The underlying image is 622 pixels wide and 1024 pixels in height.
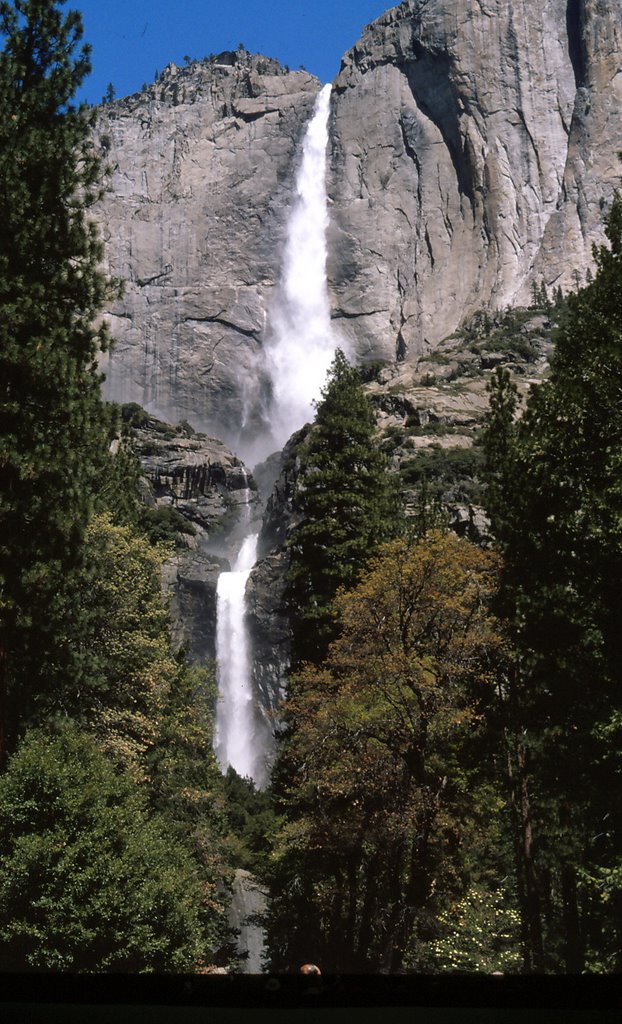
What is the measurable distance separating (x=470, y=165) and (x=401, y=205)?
10.7m

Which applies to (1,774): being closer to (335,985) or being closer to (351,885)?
(351,885)

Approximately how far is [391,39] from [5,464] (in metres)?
146

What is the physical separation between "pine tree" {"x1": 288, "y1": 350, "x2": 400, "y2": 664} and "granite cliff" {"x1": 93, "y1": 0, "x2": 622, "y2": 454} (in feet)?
334

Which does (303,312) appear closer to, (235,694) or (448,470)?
(448,470)

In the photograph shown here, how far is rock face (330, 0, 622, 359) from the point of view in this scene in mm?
129625

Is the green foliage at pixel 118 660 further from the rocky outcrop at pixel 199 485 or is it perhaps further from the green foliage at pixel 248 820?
the rocky outcrop at pixel 199 485

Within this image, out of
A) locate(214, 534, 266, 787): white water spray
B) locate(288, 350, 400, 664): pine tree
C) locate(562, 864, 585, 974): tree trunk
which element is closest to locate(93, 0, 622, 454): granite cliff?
locate(214, 534, 266, 787): white water spray

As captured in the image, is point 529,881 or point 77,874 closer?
point 77,874

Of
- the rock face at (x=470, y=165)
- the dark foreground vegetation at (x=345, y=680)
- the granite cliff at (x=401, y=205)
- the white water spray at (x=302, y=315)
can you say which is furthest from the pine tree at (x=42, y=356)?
the rock face at (x=470, y=165)

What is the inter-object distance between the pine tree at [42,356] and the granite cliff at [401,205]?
111m

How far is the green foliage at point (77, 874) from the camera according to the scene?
14.1m

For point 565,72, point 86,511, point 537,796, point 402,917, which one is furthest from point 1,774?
point 565,72

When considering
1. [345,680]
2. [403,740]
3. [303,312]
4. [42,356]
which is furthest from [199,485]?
[42,356]

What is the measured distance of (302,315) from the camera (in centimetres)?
13612
